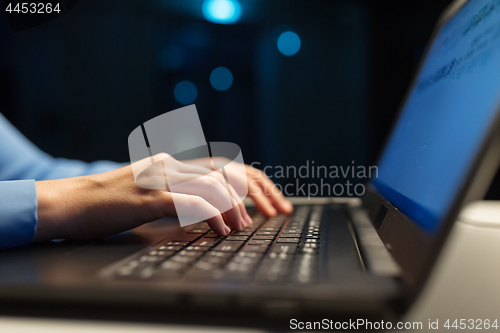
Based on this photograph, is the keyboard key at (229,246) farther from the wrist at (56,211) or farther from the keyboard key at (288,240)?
the wrist at (56,211)

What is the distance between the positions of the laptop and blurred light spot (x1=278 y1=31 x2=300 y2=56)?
2.69 ft

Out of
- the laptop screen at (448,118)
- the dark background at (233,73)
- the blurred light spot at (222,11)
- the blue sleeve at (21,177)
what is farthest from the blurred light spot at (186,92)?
the laptop screen at (448,118)

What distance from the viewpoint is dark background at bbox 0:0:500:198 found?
3.73 ft

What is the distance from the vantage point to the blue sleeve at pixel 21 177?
1.21 ft

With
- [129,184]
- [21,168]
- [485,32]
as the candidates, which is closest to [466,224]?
[485,32]

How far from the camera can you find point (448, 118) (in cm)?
36

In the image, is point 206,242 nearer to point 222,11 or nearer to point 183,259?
point 183,259

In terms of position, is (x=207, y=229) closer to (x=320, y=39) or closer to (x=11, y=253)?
(x=11, y=253)

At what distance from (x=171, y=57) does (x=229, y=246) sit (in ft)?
3.97

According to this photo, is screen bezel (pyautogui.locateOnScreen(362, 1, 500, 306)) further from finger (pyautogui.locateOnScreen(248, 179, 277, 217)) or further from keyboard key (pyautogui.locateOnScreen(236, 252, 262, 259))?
finger (pyautogui.locateOnScreen(248, 179, 277, 217))

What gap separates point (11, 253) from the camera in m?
0.34

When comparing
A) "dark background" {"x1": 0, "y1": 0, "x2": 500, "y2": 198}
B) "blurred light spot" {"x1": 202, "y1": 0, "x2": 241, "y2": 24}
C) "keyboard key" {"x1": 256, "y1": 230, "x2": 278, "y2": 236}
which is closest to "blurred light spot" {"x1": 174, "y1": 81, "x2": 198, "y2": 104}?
"dark background" {"x1": 0, "y1": 0, "x2": 500, "y2": 198}

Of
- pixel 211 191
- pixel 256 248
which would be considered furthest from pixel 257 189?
pixel 256 248

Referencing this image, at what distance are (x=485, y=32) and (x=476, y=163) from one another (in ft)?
0.72
